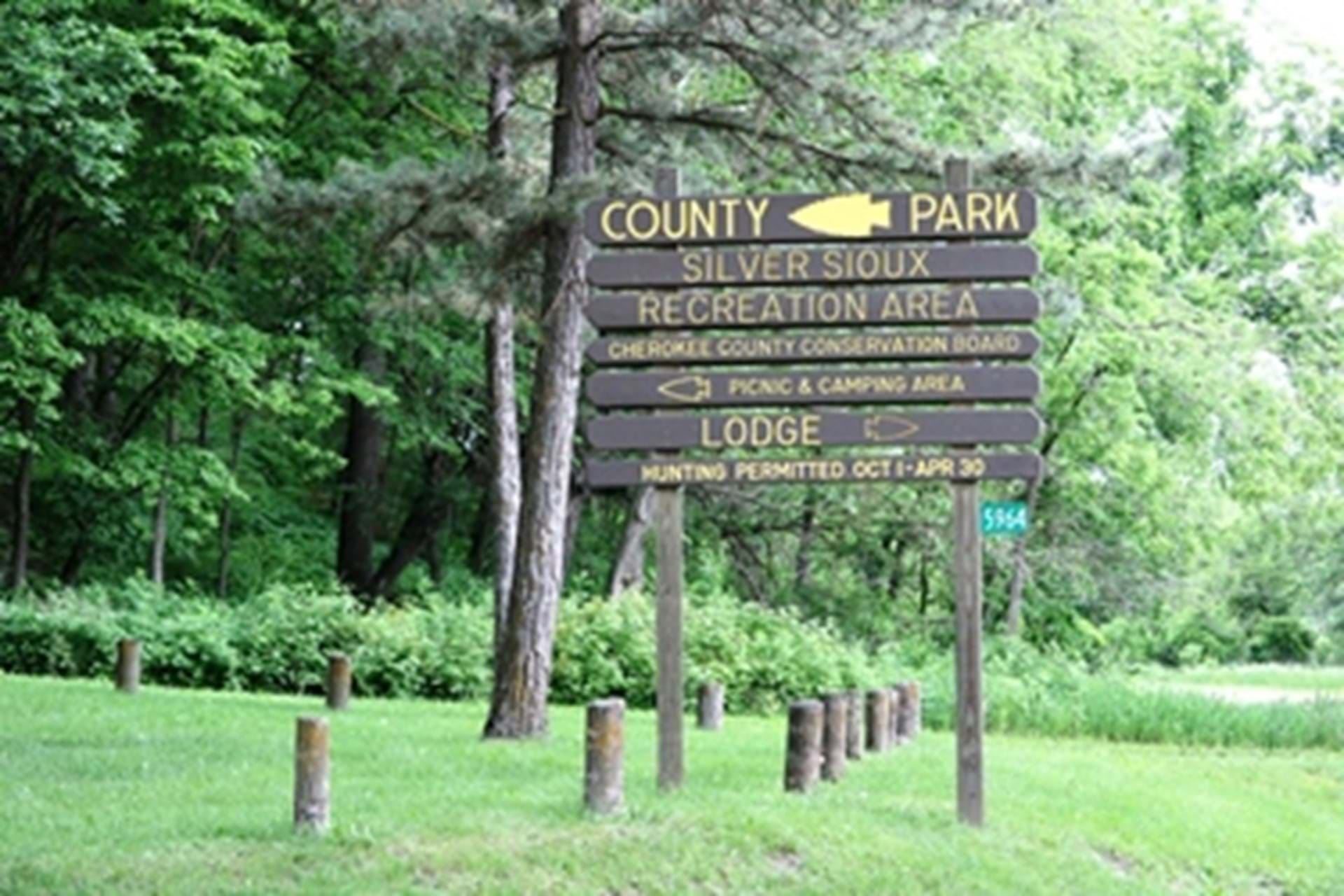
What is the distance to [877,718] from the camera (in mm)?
18984

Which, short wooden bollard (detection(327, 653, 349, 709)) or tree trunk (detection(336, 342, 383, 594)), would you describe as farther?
tree trunk (detection(336, 342, 383, 594))

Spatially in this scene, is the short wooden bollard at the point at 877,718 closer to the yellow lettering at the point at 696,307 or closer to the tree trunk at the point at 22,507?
the yellow lettering at the point at 696,307

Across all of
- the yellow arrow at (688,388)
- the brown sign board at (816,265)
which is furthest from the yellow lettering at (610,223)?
the yellow arrow at (688,388)

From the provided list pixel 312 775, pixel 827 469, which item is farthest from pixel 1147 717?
pixel 312 775

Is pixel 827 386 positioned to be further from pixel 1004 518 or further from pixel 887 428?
pixel 1004 518

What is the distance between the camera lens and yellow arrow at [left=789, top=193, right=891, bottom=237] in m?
14.8

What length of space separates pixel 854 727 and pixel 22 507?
16869mm

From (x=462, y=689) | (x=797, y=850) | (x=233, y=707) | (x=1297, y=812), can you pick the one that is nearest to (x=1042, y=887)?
(x=797, y=850)

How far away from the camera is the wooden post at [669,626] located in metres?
14.7

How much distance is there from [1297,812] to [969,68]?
17704mm

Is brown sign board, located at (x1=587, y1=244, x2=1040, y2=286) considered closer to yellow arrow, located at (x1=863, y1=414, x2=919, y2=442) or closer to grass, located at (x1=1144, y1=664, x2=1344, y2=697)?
yellow arrow, located at (x1=863, y1=414, x2=919, y2=442)

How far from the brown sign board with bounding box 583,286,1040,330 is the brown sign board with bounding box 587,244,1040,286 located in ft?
0.31

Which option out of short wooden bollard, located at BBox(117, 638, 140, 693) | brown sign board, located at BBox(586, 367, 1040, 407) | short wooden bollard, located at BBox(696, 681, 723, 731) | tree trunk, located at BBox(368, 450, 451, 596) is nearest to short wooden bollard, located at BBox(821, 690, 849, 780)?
brown sign board, located at BBox(586, 367, 1040, 407)

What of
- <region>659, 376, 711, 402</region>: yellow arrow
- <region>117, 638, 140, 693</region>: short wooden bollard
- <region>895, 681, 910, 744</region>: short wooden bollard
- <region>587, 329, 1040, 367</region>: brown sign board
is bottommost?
<region>895, 681, 910, 744</region>: short wooden bollard
